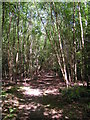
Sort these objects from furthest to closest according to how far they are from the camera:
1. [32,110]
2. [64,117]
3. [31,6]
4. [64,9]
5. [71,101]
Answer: [31,6] < [64,9] < [71,101] < [32,110] < [64,117]

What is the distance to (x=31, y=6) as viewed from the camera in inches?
390

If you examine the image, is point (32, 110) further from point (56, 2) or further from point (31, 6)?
point (31, 6)

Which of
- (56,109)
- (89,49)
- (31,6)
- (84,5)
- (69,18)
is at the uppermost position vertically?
(31,6)

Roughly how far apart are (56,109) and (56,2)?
6.01m

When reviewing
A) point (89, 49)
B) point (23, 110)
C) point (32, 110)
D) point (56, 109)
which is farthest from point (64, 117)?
point (89, 49)

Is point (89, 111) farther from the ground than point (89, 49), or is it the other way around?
point (89, 49)

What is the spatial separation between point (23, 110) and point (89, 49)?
4.44 m

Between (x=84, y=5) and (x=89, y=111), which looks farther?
(x=84, y=5)

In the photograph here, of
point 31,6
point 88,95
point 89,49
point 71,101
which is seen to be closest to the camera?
point 71,101

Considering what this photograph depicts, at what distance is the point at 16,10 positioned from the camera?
774cm

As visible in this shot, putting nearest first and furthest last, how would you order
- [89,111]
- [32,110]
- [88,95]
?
1. [89,111]
2. [32,110]
3. [88,95]

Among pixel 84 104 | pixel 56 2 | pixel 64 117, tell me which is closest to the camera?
pixel 64 117

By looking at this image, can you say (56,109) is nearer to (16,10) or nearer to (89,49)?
(89,49)

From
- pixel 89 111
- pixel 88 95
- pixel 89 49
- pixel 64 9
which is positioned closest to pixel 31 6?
pixel 64 9
